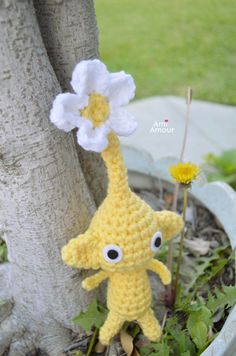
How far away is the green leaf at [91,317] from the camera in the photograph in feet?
3.42

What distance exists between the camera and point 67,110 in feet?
2.57

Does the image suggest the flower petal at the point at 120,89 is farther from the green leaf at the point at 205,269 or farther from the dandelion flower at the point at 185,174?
the green leaf at the point at 205,269

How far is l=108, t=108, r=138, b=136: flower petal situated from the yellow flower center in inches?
0.6

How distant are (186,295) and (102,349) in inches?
10.1

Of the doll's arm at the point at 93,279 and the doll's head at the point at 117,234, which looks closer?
the doll's head at the point at 117,234

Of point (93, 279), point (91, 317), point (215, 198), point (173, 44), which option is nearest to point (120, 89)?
point (93, 279)

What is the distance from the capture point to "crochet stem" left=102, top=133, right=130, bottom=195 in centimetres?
85

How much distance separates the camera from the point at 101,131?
2.61 feet

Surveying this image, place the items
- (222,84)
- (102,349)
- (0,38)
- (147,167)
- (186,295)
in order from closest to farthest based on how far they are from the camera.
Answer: (0,38), (102,349), (186,295), (147,167), (222,84)

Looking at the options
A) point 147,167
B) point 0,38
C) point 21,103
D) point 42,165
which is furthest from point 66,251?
point 147,167

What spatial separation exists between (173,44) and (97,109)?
256 centimetres

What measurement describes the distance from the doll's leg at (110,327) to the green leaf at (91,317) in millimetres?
21

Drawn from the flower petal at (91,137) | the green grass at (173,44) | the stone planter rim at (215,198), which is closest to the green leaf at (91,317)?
the stone planter rim at (215,198)

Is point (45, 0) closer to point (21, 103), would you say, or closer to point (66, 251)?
point (21, 103)
